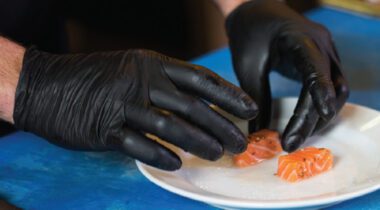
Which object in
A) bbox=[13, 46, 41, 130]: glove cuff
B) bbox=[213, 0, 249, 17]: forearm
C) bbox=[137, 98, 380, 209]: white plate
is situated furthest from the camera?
bbox=[213, 0, 249, 17]: forearm

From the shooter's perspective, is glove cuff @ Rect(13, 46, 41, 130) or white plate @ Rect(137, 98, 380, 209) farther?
glove cuff @ Rect(13, 46, 41, 130)

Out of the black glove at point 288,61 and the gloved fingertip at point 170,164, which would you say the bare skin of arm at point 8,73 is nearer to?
the gloved fingertip at point 170,164

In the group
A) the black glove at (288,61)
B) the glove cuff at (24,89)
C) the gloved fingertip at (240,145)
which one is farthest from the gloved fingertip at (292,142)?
the glove cuff at (24,89)

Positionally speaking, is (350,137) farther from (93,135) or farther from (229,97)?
(93,135)

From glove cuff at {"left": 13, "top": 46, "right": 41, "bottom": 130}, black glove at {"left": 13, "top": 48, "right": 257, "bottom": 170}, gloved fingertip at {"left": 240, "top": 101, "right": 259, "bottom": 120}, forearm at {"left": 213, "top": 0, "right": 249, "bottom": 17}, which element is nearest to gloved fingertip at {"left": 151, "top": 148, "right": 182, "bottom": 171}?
black glove at {"left": 13, "top": 48, "right": 257, "bottom": 170}

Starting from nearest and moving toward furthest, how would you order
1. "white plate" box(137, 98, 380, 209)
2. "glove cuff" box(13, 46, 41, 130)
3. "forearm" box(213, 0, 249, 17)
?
"white plate" box(137, 98, 380, 209), "glove cuff" box(13, 46, 41, 130), "forearm" box(213, 0, 249, 17)

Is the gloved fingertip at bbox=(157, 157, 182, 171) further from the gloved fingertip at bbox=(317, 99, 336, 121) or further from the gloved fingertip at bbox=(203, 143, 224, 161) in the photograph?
the gloved fingertip at bbox=(317, 99, 336, 121)

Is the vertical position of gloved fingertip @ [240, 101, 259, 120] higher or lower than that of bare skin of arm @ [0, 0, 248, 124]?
lower

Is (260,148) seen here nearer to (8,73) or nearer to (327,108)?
(327,108)

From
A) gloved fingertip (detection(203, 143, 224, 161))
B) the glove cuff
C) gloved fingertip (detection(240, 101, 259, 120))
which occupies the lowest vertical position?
gloved fingertip (detection(203, 143, 224, 161))
